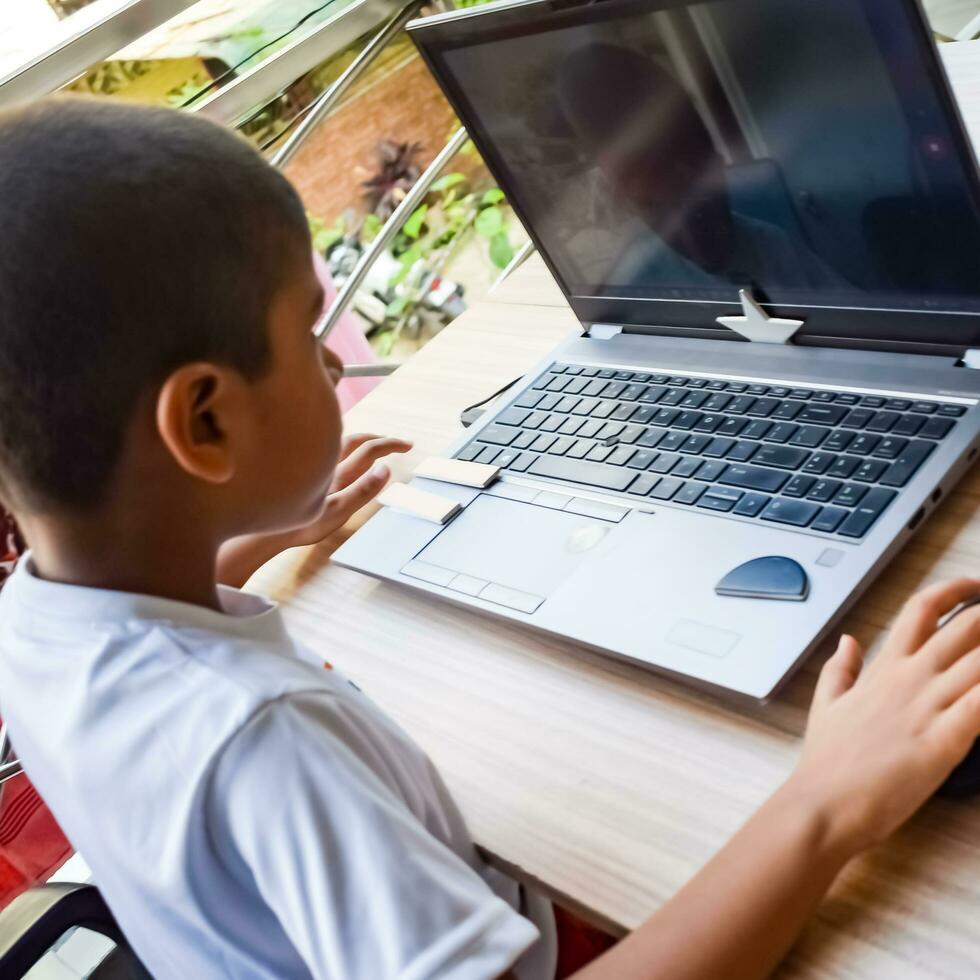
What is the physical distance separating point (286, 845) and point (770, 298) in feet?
1.78

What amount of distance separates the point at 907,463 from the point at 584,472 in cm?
24

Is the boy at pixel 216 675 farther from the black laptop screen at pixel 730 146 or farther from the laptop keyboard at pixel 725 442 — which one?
the black laptop screen at pixel 730 146

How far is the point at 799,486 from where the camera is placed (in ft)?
2.15

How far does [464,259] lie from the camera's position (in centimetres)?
248

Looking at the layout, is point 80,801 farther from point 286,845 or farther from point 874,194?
point 874,194

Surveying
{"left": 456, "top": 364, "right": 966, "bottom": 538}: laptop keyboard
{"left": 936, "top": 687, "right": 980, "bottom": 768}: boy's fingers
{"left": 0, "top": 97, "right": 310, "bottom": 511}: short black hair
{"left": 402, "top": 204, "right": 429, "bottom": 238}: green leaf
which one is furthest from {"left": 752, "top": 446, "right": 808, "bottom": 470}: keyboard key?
{"left": 402, "top": 204, "right": 429, "bottom": 238}: green leaf

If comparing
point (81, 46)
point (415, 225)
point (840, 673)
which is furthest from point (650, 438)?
point (415, 225)

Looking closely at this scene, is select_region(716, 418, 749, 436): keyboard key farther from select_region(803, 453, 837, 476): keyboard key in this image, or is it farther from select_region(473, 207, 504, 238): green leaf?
select_region(473, 207, 504, 238): green leaf

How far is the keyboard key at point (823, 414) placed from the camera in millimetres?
695

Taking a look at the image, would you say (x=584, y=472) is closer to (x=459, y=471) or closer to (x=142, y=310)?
(x=459, y=471)

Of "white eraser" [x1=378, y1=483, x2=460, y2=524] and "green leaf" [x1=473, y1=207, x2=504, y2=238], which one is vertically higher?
"white eraser" [x1=378, y1=483, x2=460, y2=524]

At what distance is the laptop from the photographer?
61cm

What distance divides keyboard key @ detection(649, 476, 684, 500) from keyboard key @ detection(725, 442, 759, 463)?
0.04 metres

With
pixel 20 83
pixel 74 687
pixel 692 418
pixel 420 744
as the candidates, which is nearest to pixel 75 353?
pixel 74 687
